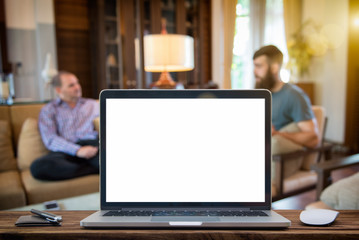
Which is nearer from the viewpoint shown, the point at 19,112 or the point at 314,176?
the point at 314,176

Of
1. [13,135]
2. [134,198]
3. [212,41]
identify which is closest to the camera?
[134,198]

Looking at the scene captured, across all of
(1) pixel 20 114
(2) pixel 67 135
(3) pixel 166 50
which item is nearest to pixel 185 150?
(3) pixel 166 50

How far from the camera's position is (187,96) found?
2.04ft

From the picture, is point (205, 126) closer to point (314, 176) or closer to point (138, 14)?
point (314, 176)

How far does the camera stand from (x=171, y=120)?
63 centimetres

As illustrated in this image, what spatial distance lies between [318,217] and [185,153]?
0.29 meters

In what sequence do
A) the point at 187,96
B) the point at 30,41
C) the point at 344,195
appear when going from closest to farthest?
the point at 187,96, the point at 344,195, the point at 30,41

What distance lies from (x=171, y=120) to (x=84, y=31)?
412 centimetres

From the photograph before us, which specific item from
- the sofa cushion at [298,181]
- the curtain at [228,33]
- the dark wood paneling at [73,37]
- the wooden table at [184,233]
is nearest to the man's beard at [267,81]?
the curtain at [228,33]

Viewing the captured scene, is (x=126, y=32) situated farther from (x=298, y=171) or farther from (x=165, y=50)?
(x=298, y=171)

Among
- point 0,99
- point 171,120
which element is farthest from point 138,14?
point 171,120

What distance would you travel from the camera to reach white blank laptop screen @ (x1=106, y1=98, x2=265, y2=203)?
23.8 inches

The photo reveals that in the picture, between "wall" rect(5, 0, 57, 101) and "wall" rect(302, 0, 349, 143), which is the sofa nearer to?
"wall" rect(5, 0, 57, 101)

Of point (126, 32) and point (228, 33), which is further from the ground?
point (126, 32)
